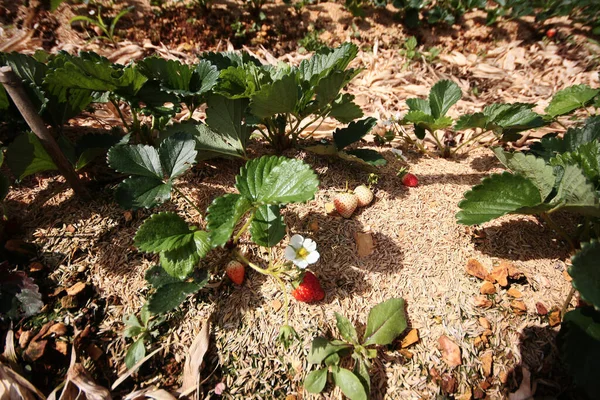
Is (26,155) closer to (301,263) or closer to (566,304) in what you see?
(301,263)

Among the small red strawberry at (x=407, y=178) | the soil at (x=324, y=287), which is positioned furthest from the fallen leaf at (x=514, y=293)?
the small red strawberry at (x=407, y=178)

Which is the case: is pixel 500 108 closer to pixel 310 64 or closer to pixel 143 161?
pixel 310 64

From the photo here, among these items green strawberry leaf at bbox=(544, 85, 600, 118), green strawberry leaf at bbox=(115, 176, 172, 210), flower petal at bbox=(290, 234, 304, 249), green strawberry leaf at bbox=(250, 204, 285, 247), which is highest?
green strawberry leaf at bbox=(544, 85, 600, 118)

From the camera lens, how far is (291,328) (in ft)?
3.84

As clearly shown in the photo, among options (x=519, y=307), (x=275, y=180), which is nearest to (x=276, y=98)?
(x=275, y=180)

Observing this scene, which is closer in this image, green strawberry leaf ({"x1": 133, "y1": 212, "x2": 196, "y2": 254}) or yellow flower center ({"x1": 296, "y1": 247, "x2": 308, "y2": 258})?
green strawberry leaf ({"x1": 133, "y1": 212, "x2": 196, "y2": 254})

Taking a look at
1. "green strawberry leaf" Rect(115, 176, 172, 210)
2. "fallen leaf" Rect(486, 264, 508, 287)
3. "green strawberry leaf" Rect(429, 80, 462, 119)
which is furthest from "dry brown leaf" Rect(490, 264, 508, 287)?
"green strawberry leaf" Rect(115, 176, 172, 210)

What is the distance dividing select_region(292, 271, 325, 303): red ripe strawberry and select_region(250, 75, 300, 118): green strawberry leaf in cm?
71

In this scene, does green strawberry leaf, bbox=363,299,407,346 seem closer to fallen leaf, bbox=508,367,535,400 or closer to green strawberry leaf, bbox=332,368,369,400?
green strawberry leaf, bbox=332,368,369,400

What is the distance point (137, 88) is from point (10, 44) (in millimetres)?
1736

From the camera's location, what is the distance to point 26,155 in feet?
4.26

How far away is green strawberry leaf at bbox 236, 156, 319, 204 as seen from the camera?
114cm

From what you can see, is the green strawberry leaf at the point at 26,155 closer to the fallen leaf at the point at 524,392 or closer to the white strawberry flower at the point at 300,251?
the white strawberry flower at the point at 300,251

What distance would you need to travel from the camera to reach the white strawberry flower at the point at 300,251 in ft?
3.99
